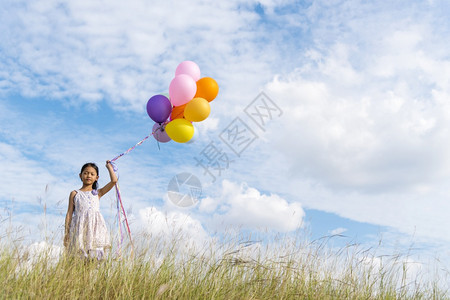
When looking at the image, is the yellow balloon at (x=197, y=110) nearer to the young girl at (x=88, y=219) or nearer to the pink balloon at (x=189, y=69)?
the pink balloon at (x=189, y=69)

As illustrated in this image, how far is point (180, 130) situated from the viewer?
6.12 meters

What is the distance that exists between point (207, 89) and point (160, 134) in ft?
3.02

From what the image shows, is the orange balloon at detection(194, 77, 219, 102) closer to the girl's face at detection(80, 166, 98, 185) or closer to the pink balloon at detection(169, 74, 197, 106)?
the pink balloon at detection(169, 74, 197, 106)

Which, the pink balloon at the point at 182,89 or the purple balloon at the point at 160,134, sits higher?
the pink balloon at the point at 182,89

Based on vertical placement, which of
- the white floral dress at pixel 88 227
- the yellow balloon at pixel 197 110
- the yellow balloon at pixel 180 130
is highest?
the yellow balloon at pixel 197 110

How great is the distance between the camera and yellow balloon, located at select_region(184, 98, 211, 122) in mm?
6039

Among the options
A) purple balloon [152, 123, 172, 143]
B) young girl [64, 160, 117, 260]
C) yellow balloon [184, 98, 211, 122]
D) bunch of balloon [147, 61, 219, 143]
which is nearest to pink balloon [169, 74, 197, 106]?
bunch of balloon [147, 61, 219, 143]

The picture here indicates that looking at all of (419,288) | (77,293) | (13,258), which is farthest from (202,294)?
(419,288)

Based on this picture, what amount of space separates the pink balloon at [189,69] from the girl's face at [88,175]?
6.52 ft

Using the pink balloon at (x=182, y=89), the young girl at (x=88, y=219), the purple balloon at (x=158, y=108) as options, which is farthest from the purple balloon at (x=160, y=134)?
the young girl at (x=88, y=219)

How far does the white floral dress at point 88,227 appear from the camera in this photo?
505 centimetres

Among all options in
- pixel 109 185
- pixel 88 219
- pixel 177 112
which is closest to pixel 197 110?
pixel 177 112

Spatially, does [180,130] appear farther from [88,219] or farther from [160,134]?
[88,219]

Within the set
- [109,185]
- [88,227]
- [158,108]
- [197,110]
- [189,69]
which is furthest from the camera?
[189,69]
